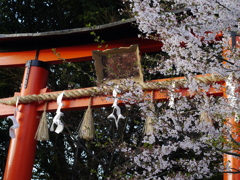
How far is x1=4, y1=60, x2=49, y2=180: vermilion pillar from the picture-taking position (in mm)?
3609

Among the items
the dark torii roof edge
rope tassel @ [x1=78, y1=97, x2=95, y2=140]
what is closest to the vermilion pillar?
the dark torii roof edge

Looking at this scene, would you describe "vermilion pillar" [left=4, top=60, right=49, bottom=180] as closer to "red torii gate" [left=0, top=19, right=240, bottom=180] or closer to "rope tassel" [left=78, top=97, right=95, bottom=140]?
"red torii gate" [left=0, top=19, right=240, bottom=180]

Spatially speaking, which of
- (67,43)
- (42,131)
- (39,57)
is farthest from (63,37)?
(42,131)

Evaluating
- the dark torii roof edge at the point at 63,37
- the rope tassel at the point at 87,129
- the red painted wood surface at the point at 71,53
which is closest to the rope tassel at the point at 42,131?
the rope tassel at the point at 87,129

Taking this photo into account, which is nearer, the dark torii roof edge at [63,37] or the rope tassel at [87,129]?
the rope tassel at [87,129]

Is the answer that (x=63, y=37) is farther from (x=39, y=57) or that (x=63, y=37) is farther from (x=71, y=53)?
(x=39, y=57)

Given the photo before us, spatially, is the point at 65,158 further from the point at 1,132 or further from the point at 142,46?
the point at 142,46

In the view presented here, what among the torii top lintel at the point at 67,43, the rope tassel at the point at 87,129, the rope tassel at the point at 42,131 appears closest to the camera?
the rope tassel at the point at 87,129

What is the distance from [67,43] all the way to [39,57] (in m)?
0.43

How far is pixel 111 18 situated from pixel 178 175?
447 cm

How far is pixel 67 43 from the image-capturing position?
4.02 m

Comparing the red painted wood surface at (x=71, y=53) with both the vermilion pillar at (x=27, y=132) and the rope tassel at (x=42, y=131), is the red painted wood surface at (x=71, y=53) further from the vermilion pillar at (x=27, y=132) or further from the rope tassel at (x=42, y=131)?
the rope tassel at (x=42, y=131)

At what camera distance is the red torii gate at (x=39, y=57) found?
142 inches

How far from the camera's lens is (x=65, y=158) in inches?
252
